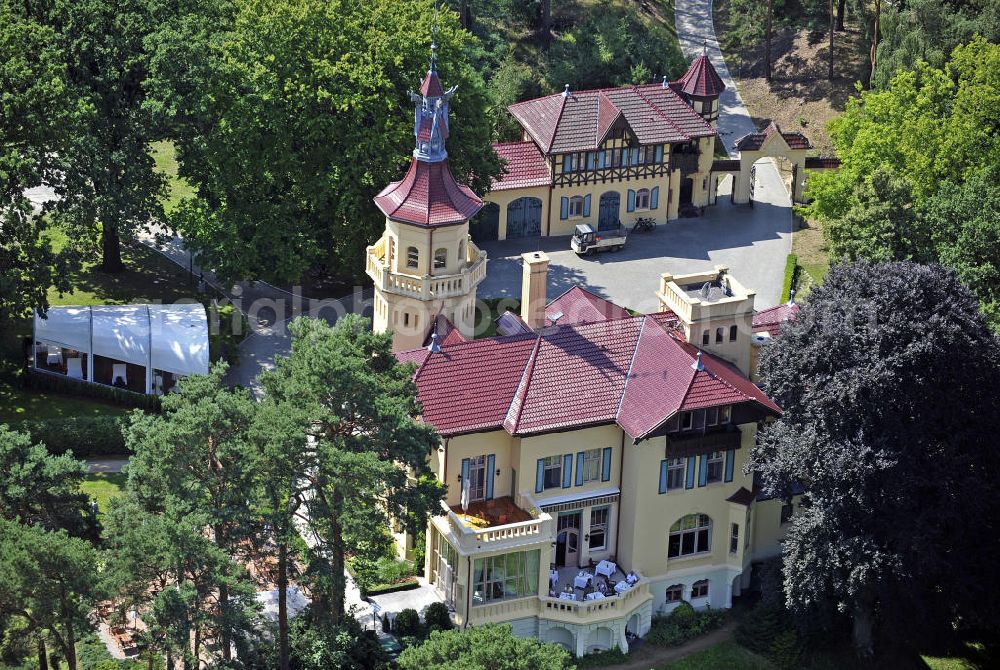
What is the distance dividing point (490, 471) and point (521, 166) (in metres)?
32.1

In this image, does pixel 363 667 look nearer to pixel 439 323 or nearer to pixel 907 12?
pixel 439 323

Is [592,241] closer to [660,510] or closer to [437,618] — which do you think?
[660,510]

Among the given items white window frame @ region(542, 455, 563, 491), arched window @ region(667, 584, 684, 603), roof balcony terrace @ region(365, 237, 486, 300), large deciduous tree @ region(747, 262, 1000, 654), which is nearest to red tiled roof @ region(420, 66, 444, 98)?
roof balcony terrace @ region(365, 237, 486, 300)

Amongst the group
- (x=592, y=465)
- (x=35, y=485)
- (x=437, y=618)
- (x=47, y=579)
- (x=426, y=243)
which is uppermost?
(x=426, y=243)

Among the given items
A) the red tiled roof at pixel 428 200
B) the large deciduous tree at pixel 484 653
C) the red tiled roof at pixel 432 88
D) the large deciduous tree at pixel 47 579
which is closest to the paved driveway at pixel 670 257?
the red tiled roof at pixel 428 200

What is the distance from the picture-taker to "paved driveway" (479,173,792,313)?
98.0 meters

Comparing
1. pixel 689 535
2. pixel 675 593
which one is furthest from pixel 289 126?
pixel 675 593

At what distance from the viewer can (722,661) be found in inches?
2943

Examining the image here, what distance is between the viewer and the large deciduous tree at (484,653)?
6178 cm

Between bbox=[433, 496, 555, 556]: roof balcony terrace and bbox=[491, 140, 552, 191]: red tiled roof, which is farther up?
bbox=[491, 140, 552, 191]: red tiled roof

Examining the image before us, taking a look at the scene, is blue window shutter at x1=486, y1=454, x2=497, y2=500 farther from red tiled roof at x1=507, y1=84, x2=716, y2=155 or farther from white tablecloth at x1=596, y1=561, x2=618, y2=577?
red tiled roof at x1=507, y1=84, x2=716, y2=155

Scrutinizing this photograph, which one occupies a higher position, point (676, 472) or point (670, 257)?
point (670, 257)

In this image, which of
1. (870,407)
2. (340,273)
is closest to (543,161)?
(340,273)

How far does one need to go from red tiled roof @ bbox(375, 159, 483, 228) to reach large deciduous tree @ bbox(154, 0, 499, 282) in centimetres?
1319
